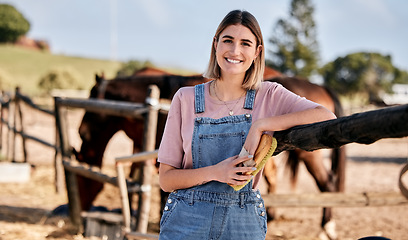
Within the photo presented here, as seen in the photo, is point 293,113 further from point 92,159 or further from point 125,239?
A: point 92,159

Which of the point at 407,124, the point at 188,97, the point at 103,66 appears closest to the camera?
the point at 407,124

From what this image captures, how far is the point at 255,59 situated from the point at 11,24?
7874 centimetres

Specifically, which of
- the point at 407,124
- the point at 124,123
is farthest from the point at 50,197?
the point at 407,124

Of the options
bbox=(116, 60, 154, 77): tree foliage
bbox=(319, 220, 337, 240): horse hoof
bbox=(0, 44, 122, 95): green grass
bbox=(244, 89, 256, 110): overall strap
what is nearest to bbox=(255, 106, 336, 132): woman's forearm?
bbox=(244, 89, 256, 110): overall strap

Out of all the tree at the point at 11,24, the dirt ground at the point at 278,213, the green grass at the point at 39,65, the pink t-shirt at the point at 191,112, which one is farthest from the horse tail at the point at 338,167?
the tree at the point at 11,24

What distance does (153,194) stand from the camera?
19.7 ft

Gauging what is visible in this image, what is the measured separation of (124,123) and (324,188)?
2393 millimetres

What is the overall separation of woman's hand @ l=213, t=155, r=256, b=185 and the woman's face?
34cm

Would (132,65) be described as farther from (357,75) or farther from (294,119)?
(294,119)

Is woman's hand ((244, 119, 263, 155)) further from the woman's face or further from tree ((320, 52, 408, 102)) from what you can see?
tree ((320, 52, 408, 102))

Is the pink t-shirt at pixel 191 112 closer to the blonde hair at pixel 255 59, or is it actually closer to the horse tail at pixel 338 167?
the blonde hair at pixel 255 59

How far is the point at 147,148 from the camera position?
3.55m

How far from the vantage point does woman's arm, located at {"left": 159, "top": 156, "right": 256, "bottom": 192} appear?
51.5 inches

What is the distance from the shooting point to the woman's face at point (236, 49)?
1438 millimetres
